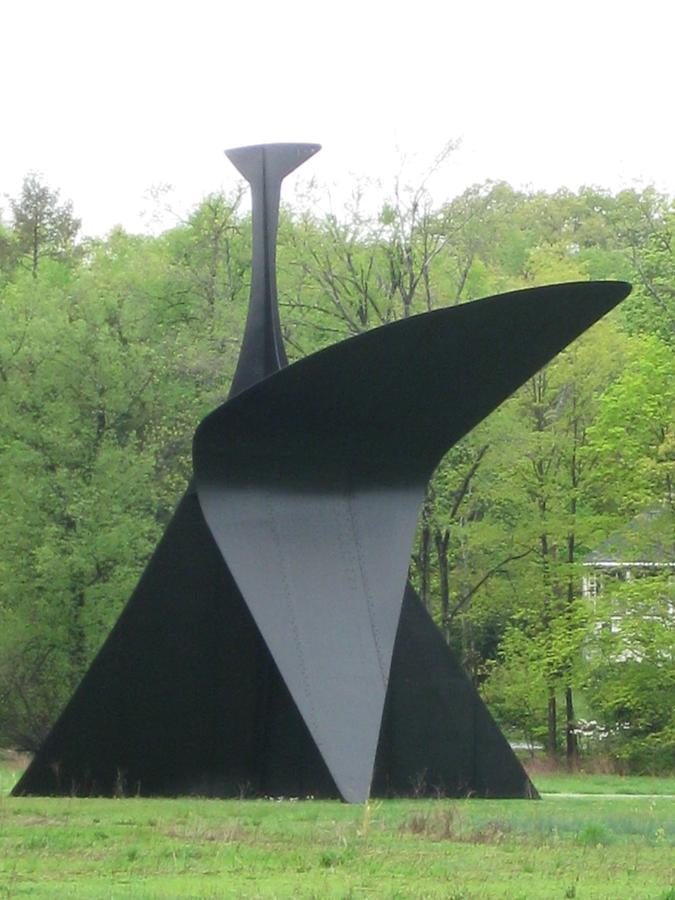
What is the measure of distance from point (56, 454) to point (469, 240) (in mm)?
8902

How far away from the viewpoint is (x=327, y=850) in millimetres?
10812

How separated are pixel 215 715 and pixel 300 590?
173 cm

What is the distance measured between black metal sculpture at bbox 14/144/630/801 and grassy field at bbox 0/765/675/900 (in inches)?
37.1

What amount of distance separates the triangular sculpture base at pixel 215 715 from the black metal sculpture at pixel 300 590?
0.02 meters

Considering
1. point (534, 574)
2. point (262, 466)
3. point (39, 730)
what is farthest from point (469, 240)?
point (262, 466)

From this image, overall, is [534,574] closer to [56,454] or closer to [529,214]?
[56,454]

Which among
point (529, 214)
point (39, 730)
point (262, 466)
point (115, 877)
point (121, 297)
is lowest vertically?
point (39, 730)

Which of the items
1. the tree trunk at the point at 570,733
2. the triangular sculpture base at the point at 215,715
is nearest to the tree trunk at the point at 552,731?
the tree trunk at the point at 570,733

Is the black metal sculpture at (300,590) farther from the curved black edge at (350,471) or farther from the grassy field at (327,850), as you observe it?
the grassy field at (327,850)

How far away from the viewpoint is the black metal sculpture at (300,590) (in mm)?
15312

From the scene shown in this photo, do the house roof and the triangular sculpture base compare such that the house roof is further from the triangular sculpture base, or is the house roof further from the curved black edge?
the curved black edge

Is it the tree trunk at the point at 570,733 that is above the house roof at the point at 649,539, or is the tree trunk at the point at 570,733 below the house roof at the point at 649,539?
below

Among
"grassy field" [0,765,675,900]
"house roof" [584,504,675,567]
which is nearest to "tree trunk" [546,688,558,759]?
"house roof" [584,504,675,567]

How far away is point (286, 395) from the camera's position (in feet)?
50.8
